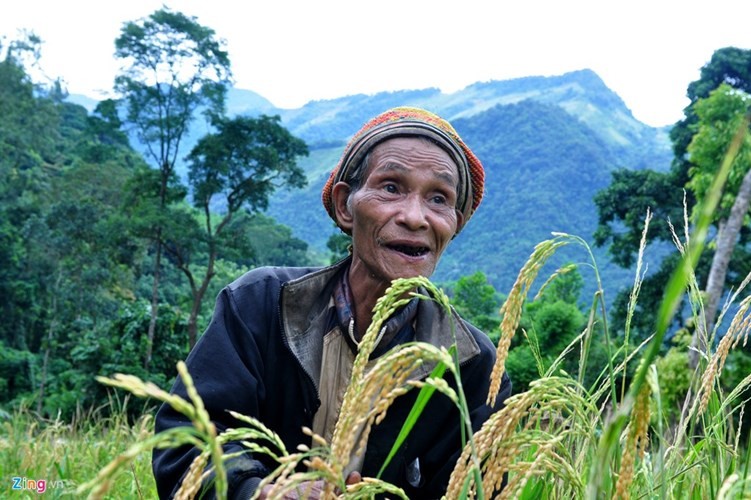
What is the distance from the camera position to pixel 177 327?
23.1 meters

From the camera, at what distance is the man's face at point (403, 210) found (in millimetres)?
2191

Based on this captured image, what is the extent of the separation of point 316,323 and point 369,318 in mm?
165

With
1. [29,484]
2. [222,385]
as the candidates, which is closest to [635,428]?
[222,385]

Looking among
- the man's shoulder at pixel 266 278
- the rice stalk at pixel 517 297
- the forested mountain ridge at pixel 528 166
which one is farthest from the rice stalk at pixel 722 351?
the forested mountain ridge at pixel 528 166

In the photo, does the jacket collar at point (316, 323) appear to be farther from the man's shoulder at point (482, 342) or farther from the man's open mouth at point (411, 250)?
the man's open mouth at point (411, 250)

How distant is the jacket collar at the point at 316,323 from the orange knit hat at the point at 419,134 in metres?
0.31

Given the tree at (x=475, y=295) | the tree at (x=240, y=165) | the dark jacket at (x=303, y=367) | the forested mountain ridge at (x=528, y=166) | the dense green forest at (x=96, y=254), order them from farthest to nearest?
the forested mountain ridge at (x=528, y=166) → the tree at (x=475, y=295) → the tree at (x=240, y=165) → the dense green forest at (x=96, y=254) → the dark jacket at (x=303, y=367)

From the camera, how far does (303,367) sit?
6.95ft

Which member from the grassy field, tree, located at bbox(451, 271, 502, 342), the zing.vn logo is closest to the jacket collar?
the grassy field

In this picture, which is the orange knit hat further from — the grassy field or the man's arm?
the grassy field

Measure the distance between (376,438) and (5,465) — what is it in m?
2.02

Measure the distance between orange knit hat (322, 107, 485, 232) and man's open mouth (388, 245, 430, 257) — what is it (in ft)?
0.85

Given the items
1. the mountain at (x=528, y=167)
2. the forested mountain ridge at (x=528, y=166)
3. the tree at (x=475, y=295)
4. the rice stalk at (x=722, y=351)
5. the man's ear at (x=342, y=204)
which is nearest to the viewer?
the rice stalk at (x=722, y=351)

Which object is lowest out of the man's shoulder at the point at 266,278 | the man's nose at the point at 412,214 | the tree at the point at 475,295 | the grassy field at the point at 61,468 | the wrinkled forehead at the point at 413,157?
the tree at the point at 475,295
